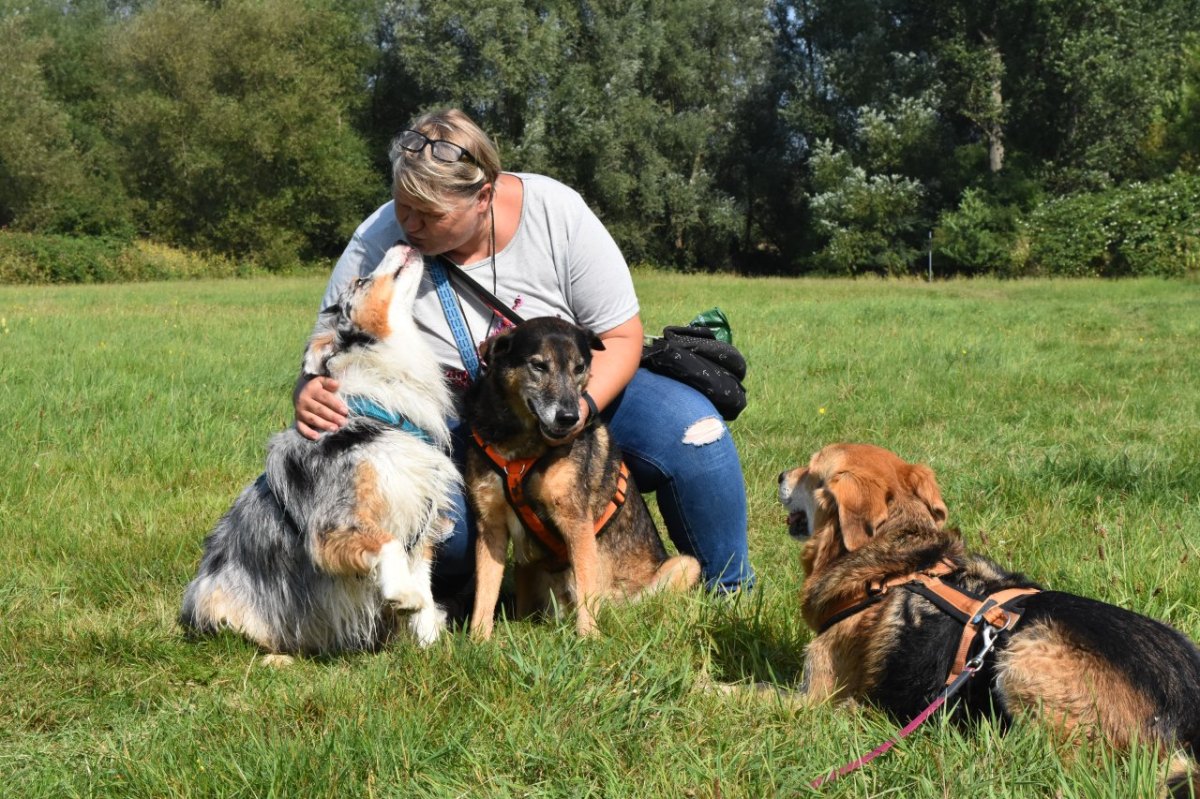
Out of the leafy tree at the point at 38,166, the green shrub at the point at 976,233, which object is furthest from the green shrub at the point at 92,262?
the green shrub at the point at 976,233

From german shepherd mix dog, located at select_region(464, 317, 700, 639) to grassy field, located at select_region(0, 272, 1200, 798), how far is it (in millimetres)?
385

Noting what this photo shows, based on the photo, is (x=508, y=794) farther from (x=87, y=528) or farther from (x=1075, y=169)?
(x=1075, y=169)

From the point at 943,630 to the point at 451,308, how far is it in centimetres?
241

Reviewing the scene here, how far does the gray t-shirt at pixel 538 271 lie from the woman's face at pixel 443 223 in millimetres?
142

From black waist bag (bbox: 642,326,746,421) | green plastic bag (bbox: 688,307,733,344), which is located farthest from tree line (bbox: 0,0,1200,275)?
black waist bag (bbox: 642,326,746,421)

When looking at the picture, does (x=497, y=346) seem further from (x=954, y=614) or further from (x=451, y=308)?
(x=954, y=614)

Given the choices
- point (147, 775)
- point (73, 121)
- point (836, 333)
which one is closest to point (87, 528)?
point (147, 775)

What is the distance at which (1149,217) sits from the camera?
28578 mm

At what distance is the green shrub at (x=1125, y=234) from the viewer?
27.5 meters

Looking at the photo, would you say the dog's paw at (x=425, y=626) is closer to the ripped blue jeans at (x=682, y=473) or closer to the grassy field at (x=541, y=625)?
the grassy field at (x=541, y=625)

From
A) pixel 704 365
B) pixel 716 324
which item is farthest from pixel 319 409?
pixel 716 324

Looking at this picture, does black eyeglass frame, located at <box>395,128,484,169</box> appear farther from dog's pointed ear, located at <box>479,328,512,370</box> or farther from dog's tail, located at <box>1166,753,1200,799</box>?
dog's tail, located at <box>1166,753,1200,799</box>

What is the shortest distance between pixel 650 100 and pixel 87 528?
133 feet

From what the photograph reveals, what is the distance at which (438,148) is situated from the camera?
4035mm
